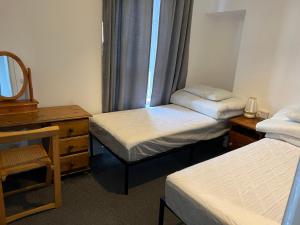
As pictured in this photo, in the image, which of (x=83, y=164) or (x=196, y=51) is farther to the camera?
(x=196, y=51)

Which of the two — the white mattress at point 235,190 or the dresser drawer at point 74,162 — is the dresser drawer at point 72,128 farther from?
the white mattress at point 235,190

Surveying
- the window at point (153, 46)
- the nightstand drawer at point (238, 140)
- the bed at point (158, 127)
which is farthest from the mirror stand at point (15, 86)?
the nightstand drawer at point (238, 140)

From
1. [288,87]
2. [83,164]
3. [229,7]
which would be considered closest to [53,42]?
[83,164]

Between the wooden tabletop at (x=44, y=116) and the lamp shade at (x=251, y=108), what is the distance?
1.86m

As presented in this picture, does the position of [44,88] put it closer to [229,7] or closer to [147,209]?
[147,209]

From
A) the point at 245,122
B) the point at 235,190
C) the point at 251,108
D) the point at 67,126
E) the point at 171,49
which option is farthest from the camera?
the point at 171,49

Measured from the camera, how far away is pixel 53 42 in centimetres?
223

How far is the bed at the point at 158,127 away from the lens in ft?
6.67

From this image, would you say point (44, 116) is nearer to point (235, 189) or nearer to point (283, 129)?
point (235, 189)

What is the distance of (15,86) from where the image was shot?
6.79 feet

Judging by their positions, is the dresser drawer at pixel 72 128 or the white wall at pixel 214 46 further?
the white wall at pixel 214 46

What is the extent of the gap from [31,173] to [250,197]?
6.90 feet

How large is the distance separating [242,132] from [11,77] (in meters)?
2.47

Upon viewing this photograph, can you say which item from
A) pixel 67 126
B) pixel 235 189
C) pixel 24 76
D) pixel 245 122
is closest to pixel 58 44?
pixel 24 76
